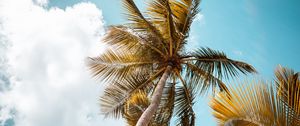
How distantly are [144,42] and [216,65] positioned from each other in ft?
7.37

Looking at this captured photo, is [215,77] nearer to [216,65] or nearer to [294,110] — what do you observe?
[216,65]

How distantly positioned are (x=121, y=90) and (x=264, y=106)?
6.96 metres

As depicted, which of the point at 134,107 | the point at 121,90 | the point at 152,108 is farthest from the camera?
the point at 121,90

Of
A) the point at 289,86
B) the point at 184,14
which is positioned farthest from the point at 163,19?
the point at 289,86

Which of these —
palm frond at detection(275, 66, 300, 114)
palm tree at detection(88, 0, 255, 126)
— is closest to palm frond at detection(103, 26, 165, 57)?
palm tree at detection(88, 0, 255, 126)

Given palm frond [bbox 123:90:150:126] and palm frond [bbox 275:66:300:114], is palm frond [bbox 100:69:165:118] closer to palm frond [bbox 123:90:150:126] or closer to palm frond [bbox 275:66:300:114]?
palm frond [bbox 123:90:150:126]

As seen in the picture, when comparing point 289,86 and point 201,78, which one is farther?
point 201,78

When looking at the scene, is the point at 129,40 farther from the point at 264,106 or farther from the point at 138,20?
the point at 264,106

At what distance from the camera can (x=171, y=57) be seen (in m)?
9.36

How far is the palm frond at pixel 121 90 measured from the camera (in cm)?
905

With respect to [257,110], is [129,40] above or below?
above

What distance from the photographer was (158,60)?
32.0 feet

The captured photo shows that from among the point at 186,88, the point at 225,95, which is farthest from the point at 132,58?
the point at 225,95

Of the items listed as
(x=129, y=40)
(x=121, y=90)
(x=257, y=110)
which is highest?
(x=129, y=40)
